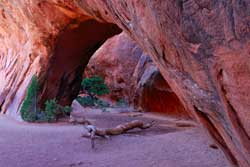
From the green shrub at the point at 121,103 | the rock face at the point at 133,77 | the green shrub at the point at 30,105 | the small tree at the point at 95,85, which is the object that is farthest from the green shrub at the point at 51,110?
the green shrub at the point at 121,103

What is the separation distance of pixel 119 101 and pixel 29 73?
23.2 ft

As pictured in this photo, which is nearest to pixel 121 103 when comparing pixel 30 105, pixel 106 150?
pixel 30 105

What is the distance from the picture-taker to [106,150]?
7.23m

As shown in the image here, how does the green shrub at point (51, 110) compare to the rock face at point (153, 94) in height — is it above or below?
above

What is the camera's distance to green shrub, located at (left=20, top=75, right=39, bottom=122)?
11094 mm

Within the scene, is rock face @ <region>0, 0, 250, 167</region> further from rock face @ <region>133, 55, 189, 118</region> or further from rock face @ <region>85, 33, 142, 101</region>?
rock face @ <region>85, 33, 142, 101</region>

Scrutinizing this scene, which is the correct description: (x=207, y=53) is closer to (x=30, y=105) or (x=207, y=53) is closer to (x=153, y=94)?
(x=30, y=105)

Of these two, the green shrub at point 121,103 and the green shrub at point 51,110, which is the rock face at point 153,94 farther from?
the green shrub at point 51,110

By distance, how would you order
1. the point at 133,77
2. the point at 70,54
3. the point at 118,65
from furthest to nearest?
the point at 118,65 < the point at 133,77 < the point at 70,54

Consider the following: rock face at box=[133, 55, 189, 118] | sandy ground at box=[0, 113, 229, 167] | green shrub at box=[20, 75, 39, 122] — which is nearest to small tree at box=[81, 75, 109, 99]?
rock face at box=[133, 55, 189, 118]

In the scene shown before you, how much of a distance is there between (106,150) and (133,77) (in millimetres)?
11093

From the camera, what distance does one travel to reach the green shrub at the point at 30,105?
11.1 metres

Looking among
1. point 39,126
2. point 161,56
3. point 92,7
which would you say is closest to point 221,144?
→ point 161,56

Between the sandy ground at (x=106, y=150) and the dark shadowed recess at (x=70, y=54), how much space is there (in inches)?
121
